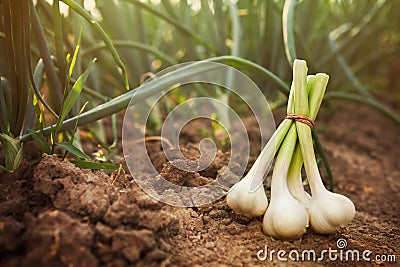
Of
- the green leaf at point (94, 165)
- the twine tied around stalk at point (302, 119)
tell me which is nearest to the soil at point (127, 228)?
the green leaf at point (94, 165)

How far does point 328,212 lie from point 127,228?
33 cm

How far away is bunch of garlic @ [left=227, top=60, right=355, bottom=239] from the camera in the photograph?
78 centimetres

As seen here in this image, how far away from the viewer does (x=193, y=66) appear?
0.99 metres

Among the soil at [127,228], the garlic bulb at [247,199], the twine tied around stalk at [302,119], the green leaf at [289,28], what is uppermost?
the green leaf at [289,28]

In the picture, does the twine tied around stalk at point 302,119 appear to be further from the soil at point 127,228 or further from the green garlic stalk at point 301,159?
the soil at point 127,228

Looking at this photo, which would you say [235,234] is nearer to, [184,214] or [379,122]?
[184,214]

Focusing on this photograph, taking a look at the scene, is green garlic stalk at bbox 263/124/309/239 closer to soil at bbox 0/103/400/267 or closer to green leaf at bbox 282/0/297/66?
soil at bbox 0/103/400/267

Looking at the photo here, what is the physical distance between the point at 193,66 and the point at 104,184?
33 centimetres

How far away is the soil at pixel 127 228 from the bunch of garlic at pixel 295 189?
4cm

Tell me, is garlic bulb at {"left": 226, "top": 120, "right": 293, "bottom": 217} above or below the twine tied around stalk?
below

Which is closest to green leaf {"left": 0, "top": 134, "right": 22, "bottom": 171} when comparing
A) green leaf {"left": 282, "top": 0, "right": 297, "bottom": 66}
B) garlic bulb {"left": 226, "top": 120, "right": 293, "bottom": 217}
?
garlic bulb {"left": 226, "top": 120, "right": 293, "bottom": 217}

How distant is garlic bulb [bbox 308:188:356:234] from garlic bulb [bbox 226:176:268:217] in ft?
0.28

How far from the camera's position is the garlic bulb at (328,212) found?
0.78 meters

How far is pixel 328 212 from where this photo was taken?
78 centimetres
